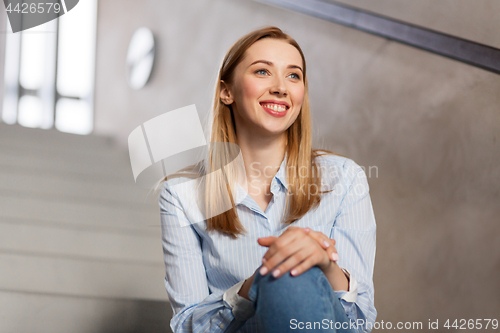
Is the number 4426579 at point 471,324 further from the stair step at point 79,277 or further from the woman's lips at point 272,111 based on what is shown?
the woman's lips at point 272,111

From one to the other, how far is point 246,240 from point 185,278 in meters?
0.17

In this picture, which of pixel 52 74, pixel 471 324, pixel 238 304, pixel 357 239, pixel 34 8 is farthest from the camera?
pixel 52 74

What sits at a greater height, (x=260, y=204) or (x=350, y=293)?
(x=260, y=204)

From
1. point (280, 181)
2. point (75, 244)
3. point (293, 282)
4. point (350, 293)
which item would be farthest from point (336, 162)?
point (75, 244)

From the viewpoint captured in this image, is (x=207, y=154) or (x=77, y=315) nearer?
(x=207, y=154)

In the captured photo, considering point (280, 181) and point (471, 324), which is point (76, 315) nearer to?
point (280, 181)

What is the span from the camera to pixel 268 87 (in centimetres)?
109

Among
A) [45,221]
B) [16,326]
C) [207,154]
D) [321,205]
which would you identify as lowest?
[16,326]

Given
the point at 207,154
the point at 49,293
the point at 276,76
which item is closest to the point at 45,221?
the point at 49,293

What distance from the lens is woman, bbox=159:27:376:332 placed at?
99 centimetres

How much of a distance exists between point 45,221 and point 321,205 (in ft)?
5.77

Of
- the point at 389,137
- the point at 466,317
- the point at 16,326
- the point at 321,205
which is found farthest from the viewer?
the point at 389,137

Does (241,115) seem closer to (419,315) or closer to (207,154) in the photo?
(207,154)

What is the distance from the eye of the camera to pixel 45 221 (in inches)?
91.3
